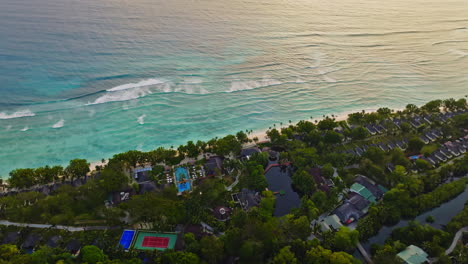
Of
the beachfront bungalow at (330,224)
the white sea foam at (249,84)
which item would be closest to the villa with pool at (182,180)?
the beachfront bungalow at (330,224)

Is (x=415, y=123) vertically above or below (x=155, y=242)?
above

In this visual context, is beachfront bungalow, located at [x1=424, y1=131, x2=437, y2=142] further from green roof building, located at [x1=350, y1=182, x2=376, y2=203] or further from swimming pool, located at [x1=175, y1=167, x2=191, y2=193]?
swimming pool, located at [x1=175, y1=167, x2=191, y2=193]

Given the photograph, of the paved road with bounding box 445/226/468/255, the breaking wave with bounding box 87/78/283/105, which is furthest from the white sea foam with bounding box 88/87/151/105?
the paved road with bounding box 445/226/468/255

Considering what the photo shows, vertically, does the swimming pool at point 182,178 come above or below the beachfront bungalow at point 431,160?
below

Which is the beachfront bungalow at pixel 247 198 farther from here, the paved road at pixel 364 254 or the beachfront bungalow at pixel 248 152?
the paved road at pixel 364 254

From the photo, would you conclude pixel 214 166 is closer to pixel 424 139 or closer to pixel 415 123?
pixel 424 139

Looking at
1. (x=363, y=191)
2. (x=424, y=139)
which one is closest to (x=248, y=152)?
(x=363, y=191)
